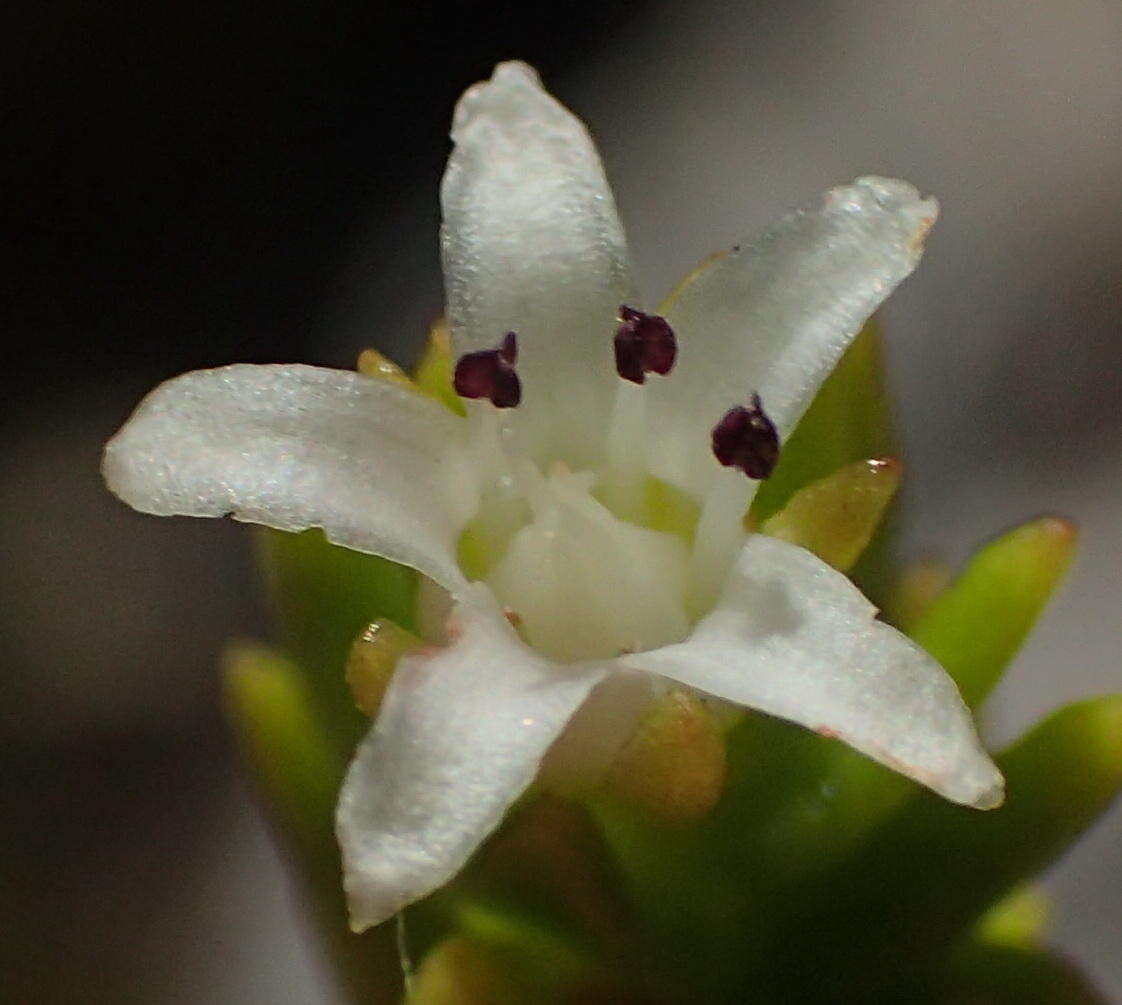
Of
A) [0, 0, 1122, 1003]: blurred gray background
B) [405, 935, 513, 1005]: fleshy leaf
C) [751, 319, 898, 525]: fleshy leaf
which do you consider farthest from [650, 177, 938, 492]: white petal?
[0, 0, 1122, 1003]: blurred gray background

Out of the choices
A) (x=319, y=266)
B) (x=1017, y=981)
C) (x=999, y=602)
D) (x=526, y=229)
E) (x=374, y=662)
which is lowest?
(x=319, y=266)

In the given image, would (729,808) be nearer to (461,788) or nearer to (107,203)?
(461,788)

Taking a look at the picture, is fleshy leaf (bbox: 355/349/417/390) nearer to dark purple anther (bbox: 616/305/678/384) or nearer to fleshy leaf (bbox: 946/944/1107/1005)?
dark purple anther (bbox: 616/305/678/384)

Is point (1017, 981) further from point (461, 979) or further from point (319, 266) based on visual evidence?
point (319, 266)

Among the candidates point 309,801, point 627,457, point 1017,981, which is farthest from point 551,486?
point 1017,981

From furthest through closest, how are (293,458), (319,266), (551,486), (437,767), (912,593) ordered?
(319,266), (912,593), (551,486), (293,458), (437,767)

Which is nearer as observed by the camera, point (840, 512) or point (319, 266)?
point (840, 512)

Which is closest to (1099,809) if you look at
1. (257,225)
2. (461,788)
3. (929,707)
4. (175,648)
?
(929,707)

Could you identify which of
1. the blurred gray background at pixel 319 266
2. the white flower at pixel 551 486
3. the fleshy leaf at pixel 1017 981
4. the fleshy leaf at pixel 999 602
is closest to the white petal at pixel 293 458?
the white flower at pixel 551 486
